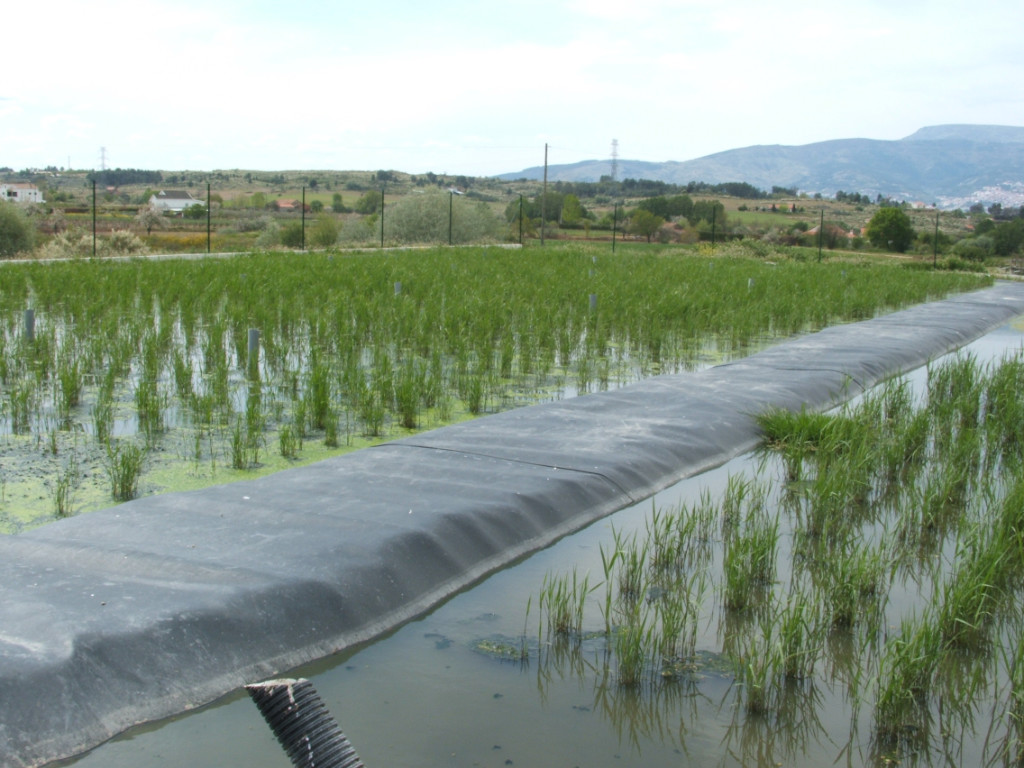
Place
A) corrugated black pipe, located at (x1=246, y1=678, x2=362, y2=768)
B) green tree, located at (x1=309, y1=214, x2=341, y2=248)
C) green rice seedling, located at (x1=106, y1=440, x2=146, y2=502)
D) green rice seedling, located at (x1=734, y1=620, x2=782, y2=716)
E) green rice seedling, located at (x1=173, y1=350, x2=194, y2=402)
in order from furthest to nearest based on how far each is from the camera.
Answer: green tree, located at (x1=309, y1=214, x2=341, y2=248) < green rice seedling, located at (x1=173, y1=350, x2=194, y2=402) < green rice seedling, located at (x1=106, y1=440, x2=146, y2=502) < green rice seedling, located at (x1=734, y1=620, x2=782, y2=716) < corrugated black pipe, located at (x1=246, y1=678, x2=362, y2=768)

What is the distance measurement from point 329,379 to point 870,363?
15.9 ft

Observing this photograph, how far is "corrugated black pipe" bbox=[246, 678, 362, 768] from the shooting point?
7.63ft

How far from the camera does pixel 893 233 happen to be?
35.2m

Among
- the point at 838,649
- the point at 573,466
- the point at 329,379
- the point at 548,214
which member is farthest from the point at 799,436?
the point at 548,214

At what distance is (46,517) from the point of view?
4223 mm

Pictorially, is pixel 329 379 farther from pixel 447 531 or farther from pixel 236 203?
pixel 236 203

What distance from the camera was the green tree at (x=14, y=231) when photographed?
21625mm

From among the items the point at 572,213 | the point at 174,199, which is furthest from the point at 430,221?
the point at 174,199

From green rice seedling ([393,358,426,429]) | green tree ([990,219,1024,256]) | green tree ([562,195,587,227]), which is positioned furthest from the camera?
green tree ([562,195,587,227])

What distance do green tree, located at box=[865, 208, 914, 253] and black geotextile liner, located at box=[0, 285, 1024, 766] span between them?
32.0m

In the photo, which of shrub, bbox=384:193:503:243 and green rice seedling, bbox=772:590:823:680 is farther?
shrub, bbox=384:193:503:243

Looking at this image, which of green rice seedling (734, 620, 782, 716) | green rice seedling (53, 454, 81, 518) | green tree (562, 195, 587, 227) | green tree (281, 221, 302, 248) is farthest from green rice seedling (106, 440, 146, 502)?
green tree (562, 195, 587, 227)

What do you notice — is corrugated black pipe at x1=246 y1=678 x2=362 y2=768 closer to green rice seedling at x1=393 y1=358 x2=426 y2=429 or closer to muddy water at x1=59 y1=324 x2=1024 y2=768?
muddy water at x1=59 y1=324 x2=1024 y2=768

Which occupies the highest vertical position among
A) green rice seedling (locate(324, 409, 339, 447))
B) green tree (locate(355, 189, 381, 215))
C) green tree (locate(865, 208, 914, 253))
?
green tree (locate(355, 189, 381, 215))
